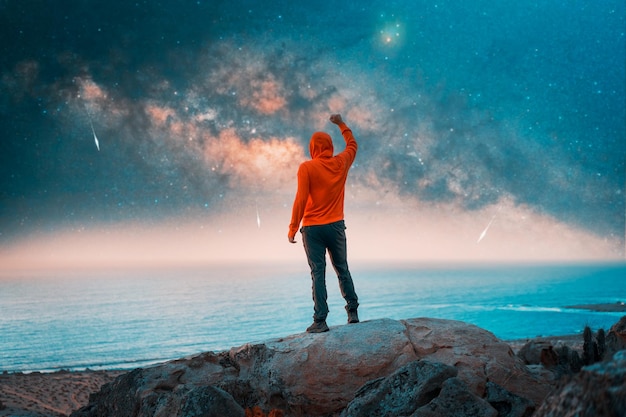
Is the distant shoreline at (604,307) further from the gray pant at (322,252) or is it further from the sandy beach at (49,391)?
the gray pant at (322,252)

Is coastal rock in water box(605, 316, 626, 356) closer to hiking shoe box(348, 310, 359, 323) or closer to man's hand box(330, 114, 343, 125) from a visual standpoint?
Result: hiking shoe box(348, 310, 359, 323)

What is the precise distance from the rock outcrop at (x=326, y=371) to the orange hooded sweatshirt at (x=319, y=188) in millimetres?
1867

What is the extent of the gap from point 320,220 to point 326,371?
238 cm

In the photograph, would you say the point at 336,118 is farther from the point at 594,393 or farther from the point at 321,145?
the point at 594,393

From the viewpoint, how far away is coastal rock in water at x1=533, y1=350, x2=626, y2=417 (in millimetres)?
2434

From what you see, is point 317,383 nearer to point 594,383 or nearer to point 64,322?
point 594,383

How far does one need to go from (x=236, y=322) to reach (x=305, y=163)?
6827 cm

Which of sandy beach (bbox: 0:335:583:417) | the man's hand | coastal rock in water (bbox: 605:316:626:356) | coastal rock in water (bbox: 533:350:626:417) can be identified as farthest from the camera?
sandy beach (bbox: 0:335:583:417)

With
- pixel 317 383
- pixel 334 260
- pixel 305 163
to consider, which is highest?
pixel 305 163

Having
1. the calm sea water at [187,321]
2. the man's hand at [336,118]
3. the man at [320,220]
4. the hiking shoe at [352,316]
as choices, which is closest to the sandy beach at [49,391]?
the calm sea water at [187,321]

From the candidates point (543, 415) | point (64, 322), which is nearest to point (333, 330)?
point (543, 415)

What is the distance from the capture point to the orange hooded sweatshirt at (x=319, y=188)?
27.3ft

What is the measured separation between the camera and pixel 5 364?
44875 millimetres

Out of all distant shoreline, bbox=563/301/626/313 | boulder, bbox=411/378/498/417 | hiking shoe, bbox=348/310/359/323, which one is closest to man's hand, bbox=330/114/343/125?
hiking shoe, bbox=348/310/359/323
